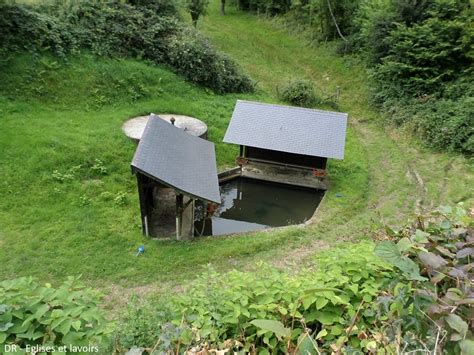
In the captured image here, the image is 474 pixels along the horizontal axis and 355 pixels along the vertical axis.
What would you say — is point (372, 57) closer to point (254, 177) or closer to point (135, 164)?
point (254, 177)

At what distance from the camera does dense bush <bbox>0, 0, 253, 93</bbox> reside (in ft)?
50.6

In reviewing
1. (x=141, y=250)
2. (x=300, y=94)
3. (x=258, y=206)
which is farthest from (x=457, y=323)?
(x=300, y=94)

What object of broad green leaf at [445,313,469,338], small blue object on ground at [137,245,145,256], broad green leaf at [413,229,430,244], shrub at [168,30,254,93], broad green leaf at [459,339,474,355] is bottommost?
small blue object on ground at [137,245,145,256]

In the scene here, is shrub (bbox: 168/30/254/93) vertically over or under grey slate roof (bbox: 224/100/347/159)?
over

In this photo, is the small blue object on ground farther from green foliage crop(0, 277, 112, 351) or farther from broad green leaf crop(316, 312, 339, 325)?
broad green leaf crop(316, 312, 339, 325)

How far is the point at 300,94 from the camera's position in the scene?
20172 mm

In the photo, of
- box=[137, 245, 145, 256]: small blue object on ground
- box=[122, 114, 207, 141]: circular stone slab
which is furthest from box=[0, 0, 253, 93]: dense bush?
box=[137, 245, 145, 256]: small blue object on ground

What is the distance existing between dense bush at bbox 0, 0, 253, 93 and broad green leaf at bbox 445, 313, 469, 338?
1732cm

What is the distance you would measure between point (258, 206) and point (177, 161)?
13.4 feet

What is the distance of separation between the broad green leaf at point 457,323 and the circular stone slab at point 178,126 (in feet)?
41.7

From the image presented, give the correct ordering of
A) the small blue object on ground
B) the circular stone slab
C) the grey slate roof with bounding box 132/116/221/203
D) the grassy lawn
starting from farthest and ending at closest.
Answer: the circular stone slab
the small blue object on ground
the grassy lawn
the grey slate roof with bounding box 132/116/221/203

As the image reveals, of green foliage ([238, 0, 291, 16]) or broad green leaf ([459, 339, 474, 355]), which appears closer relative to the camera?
broad green leaf ([459, 339, 474, 355])

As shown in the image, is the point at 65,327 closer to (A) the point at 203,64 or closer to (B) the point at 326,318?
(B) the point at 326,318

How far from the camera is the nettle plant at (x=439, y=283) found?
2.17 m
